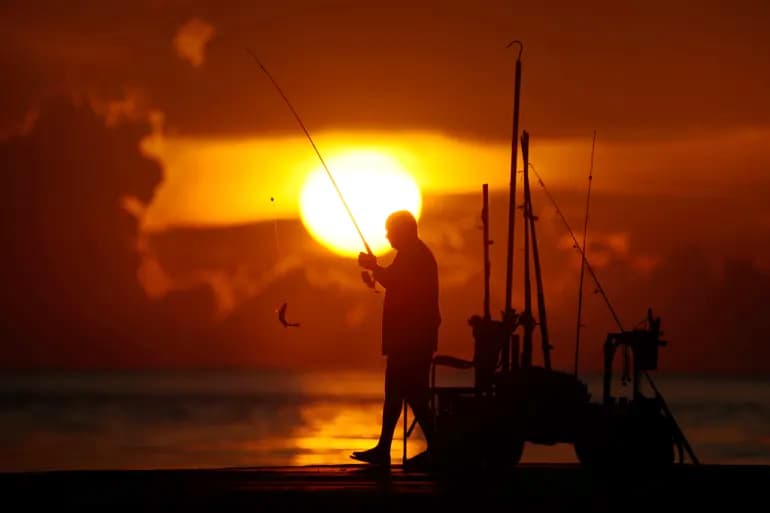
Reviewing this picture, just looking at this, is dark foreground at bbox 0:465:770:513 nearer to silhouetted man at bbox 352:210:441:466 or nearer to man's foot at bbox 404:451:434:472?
man's foot at bbox 404:451:434:472

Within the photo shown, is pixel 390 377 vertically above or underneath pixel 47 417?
underneath

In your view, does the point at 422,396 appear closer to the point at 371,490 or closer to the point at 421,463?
the point at 421,463

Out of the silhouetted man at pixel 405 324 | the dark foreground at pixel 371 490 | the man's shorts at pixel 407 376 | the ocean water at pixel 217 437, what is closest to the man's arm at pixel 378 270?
the silhouetted man at pixel 405 324

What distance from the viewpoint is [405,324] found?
52.7 ft

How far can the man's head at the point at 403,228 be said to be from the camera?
16109 mm

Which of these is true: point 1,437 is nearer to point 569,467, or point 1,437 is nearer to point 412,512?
point 569,467

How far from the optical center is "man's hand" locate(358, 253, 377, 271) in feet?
52.6

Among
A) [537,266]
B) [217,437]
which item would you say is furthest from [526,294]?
[217,437]

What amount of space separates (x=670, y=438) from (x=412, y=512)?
415 cm

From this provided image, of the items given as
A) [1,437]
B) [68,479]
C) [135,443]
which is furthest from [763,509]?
[1,437]

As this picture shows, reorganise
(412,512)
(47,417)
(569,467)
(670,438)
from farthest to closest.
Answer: (47,417)
(569,467)
(670,438)
(412,512)

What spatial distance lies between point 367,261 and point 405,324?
0.69 meters

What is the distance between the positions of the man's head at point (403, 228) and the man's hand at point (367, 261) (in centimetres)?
28

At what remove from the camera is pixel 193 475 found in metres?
14.9
